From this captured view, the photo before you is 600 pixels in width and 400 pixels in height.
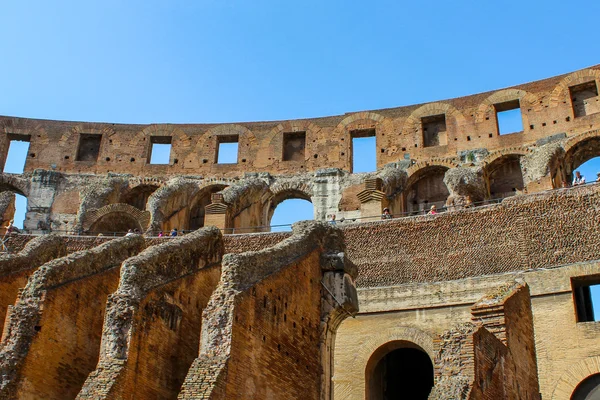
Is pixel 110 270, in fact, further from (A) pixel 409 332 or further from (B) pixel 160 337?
(A) pixel 409 332

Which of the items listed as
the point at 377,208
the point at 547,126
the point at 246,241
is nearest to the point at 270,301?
the point at 246,241

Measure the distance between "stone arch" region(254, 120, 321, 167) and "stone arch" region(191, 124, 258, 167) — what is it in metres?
0.59

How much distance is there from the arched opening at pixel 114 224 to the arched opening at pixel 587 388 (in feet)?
56.6

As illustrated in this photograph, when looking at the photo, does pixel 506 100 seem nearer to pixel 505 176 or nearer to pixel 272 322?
pixel 505 176

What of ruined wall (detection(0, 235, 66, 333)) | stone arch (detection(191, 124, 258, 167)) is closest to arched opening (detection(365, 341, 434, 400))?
ruined wall (detection(0, 235, 66, 333))

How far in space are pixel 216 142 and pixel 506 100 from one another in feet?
40.4

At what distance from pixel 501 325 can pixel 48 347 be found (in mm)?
8211

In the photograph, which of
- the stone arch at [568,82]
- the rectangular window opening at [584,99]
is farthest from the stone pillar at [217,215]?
the rectangular window opening at [584,99]

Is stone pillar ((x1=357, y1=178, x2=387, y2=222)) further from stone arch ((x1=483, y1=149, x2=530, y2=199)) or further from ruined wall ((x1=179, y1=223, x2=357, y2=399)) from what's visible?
Result: ruined wall ((x1=179, y1=223, x2=357, y2=399))

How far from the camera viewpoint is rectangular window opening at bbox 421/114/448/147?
2896 cm

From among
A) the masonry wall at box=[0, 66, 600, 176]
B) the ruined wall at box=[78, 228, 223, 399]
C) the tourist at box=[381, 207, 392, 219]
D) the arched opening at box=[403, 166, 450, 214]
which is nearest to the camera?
the ruined wall at box=[78, 228, 223, 399]

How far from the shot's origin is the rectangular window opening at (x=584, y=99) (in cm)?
2617

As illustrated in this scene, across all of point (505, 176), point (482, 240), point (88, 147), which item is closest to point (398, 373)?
point (482, 240)

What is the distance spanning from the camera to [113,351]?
12.2 metres
